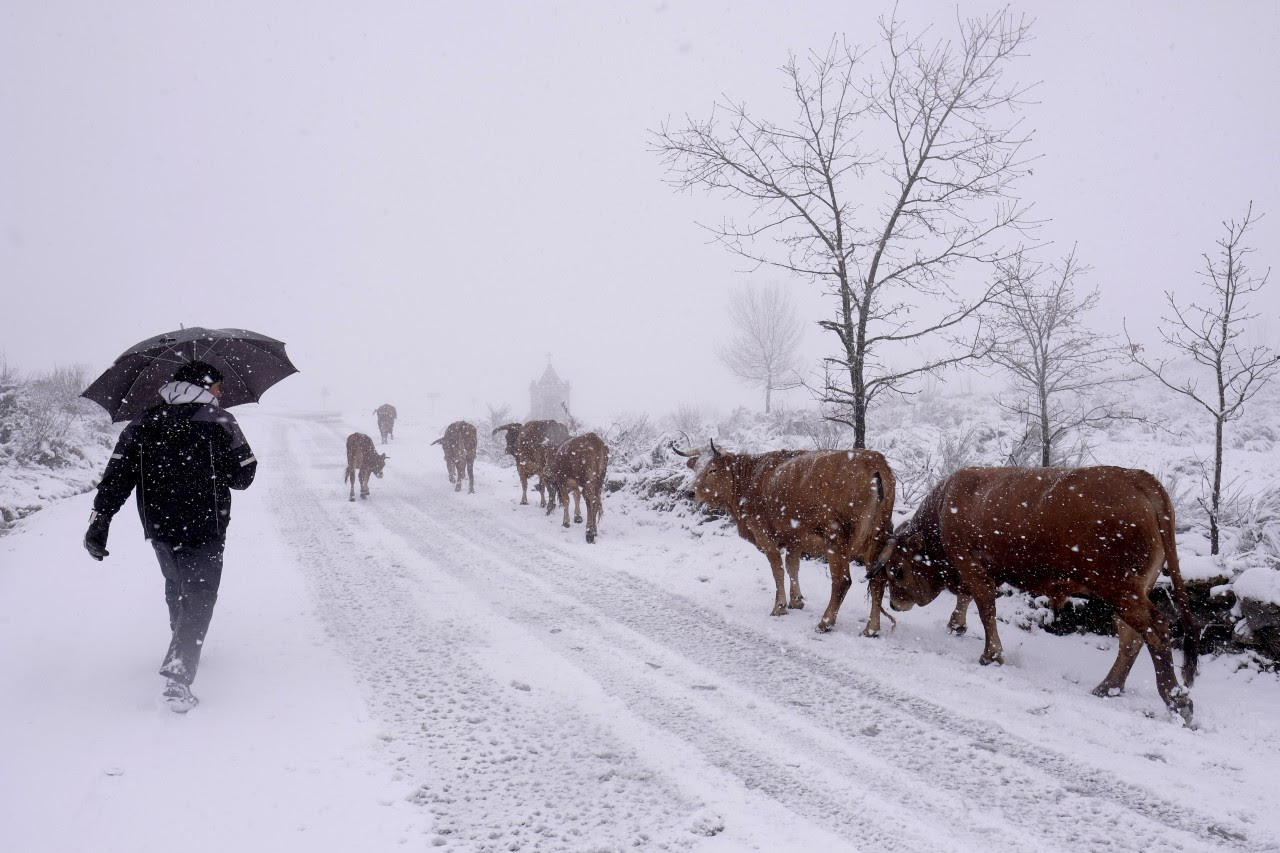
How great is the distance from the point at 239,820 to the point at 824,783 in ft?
9.32

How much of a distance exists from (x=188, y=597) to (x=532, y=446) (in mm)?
9016

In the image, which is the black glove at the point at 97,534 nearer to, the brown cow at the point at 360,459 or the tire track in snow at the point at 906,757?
the tire track in snow at the point at 906,757

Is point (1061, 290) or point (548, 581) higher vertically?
point (1061, 290)

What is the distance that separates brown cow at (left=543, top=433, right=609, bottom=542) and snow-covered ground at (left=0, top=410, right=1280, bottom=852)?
2702 millimetres

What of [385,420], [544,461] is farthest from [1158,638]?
[385,420]

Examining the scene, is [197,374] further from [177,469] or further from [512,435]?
[512,435]

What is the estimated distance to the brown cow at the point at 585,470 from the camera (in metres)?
10.0

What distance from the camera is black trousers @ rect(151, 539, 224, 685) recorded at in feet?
13.9

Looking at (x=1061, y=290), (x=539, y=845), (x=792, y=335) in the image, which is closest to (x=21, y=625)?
(x=539, y=845)

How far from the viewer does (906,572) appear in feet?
19.3

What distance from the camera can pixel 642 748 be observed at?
150 inches

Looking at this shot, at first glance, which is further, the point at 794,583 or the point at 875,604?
the point at 794,583

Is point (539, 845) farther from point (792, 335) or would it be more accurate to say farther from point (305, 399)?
point (305, 399)

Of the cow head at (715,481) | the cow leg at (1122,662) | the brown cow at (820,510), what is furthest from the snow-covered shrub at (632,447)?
the cow leg at (1122,662)
